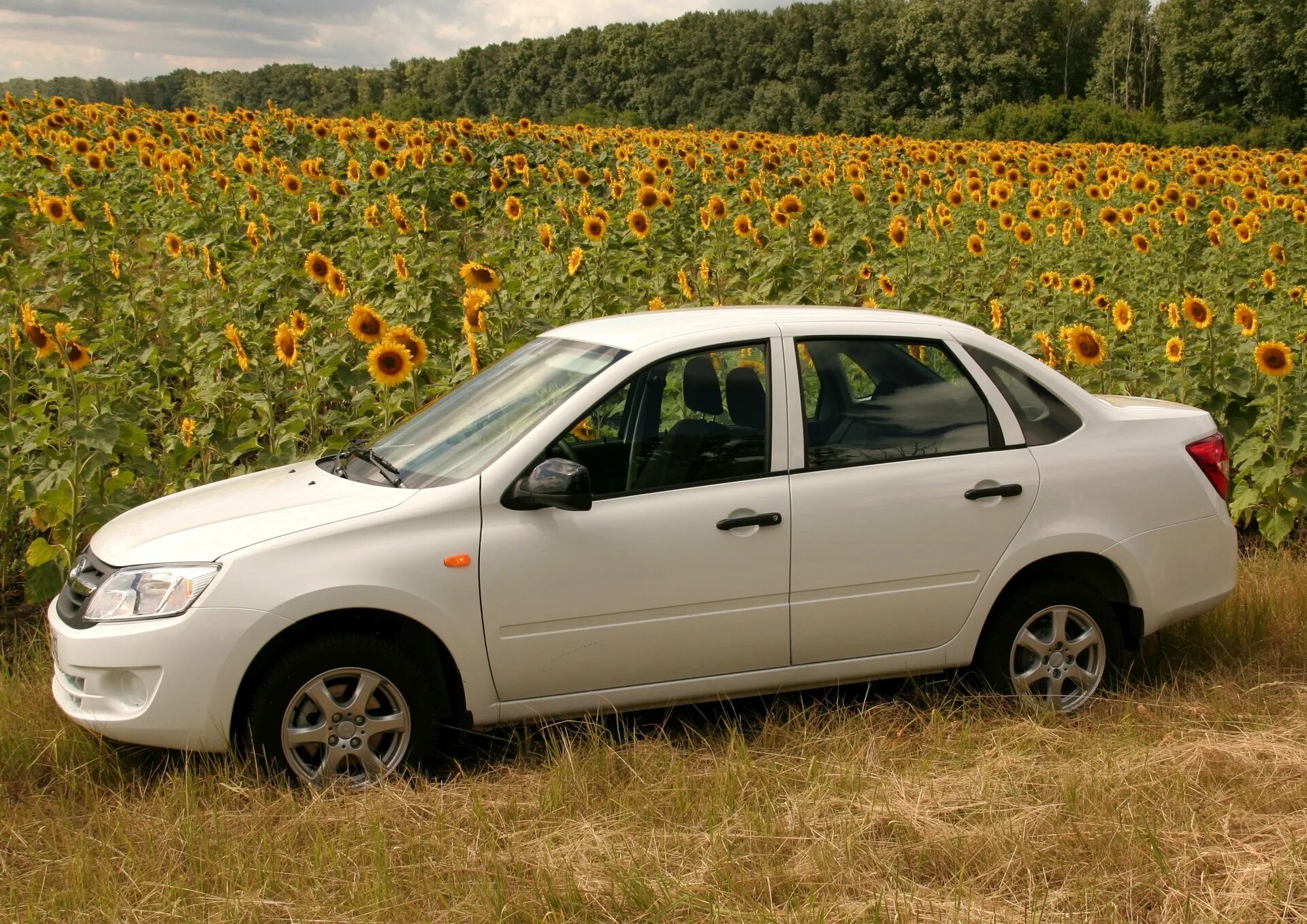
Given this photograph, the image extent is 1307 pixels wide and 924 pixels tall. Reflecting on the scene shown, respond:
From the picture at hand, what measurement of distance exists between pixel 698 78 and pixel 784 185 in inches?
2176

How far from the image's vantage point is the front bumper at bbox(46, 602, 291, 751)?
14.6 ft

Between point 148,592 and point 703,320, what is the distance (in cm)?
229

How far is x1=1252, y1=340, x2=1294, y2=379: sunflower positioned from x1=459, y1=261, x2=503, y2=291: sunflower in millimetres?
4567

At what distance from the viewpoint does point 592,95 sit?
75000mm

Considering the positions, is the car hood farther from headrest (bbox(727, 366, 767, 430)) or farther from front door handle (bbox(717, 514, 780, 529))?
headrest (bbox(727, 366, 767, 430))

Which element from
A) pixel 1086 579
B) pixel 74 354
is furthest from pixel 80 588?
pixel 1086 579

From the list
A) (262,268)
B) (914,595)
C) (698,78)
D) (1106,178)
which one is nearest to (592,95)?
(698,78)

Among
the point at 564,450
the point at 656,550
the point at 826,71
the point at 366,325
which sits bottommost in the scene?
the point at 656,550

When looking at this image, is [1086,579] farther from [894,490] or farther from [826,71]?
[826,71]

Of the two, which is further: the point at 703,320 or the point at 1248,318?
the point at 1248,318

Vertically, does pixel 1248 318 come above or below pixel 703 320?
below

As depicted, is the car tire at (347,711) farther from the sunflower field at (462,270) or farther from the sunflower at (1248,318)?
the sunflower at (1248,318)

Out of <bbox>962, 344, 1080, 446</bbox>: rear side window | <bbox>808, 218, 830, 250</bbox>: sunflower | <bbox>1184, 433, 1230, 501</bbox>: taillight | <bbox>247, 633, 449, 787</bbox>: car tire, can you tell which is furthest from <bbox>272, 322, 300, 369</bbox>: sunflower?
<bbox>808, 218, 830, 250</bbox>: sunflower

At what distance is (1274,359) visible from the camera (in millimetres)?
7902
